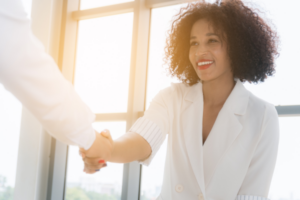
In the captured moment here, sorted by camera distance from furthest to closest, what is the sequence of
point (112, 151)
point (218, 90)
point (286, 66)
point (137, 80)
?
point (137, 80), point (286, 66), point (218, 90), point (112, 151)

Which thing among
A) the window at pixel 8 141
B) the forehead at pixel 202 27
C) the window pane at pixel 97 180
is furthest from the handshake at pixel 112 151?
the window at pixel 8 141

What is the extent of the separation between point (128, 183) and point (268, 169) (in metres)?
1.35

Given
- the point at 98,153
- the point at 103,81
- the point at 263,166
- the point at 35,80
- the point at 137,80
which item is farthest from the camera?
the point at 103,81

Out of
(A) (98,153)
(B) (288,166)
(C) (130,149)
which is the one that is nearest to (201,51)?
(C) (130,149)

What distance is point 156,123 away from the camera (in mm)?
1584

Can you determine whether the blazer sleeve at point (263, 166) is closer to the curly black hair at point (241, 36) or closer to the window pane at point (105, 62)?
the curly black hair at point (241, 36)

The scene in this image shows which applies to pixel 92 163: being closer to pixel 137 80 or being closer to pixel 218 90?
pixel 218 90

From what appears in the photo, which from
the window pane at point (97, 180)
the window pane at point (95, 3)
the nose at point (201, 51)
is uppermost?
the window pane at point (95, 3)

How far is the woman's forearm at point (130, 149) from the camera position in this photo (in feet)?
4.68

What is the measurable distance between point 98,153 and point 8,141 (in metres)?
1.97

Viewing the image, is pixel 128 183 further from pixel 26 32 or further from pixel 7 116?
pixel 26 32

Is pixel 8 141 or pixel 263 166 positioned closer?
pixel 263 166

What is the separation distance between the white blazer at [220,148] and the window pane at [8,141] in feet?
5.84

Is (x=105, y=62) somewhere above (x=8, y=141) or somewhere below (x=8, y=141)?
above
